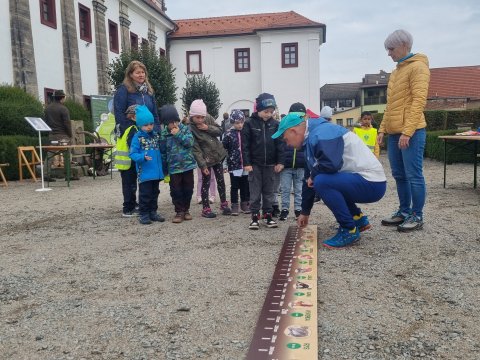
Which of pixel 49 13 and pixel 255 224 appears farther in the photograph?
pixel 49 13

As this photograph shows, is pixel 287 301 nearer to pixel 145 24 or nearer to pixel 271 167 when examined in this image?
pixel 271 167

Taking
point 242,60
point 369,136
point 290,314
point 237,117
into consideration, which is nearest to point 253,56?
point 242,60

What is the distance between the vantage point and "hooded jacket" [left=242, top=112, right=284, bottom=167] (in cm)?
529

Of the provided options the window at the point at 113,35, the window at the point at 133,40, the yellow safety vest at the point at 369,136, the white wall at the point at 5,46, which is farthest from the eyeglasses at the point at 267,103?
the window at the point at 133,40

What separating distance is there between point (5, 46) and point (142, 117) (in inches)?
468

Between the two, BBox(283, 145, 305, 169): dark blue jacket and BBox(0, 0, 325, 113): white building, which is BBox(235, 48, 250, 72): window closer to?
BBox(0, 0, 325, 113): white building

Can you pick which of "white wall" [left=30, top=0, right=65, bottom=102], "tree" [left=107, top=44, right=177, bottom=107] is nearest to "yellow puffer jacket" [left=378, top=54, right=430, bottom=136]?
"white wall" [left=30, top=0, right=65, bottom=102]

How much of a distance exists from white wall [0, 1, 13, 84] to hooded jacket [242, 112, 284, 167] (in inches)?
490

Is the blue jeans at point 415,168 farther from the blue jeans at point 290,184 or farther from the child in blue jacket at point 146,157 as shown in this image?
the child in blue jacket at point 146,157

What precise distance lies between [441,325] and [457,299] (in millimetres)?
460

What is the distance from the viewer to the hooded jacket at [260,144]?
208 inches

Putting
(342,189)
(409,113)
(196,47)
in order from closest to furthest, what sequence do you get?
(342,189)
(409,113)
(196,47)

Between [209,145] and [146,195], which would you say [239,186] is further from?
[146,195]

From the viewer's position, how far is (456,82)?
52.8 m
